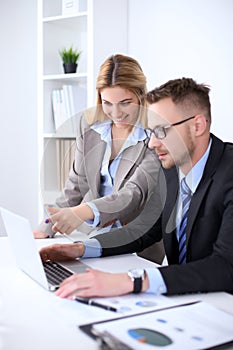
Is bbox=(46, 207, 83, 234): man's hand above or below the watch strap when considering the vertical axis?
above

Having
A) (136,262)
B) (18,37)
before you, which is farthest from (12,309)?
(18,37)

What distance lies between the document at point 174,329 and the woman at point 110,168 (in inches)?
20.9

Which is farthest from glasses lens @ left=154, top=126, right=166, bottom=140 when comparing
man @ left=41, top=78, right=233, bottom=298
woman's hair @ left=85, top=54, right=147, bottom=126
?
woman's hair @ left=85, top=54, right=147, bottom=126

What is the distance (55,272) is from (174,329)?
0.53 m

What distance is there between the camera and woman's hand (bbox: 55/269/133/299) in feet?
4.03

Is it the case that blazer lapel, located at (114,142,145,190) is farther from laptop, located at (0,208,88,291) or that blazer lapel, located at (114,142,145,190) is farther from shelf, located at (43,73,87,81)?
shelf, located at (43,73,87,81)

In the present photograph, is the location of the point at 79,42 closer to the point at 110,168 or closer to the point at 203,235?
the point at 110,168

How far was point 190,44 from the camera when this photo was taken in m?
2.78

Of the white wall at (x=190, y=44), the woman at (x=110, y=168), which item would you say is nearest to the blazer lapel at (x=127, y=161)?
the woman at (x=110, y=168)

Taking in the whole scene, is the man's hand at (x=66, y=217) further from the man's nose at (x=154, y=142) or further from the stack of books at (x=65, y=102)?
the stack of books at (x=65, y=102)

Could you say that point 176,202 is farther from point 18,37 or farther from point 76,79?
point 18,37

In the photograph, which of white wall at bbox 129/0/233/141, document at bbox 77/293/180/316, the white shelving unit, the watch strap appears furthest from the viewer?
the white shelving unit

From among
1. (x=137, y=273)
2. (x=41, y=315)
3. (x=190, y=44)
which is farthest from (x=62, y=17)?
(x=41, y=315)

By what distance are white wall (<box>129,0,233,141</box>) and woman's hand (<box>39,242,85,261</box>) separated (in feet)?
4.39
